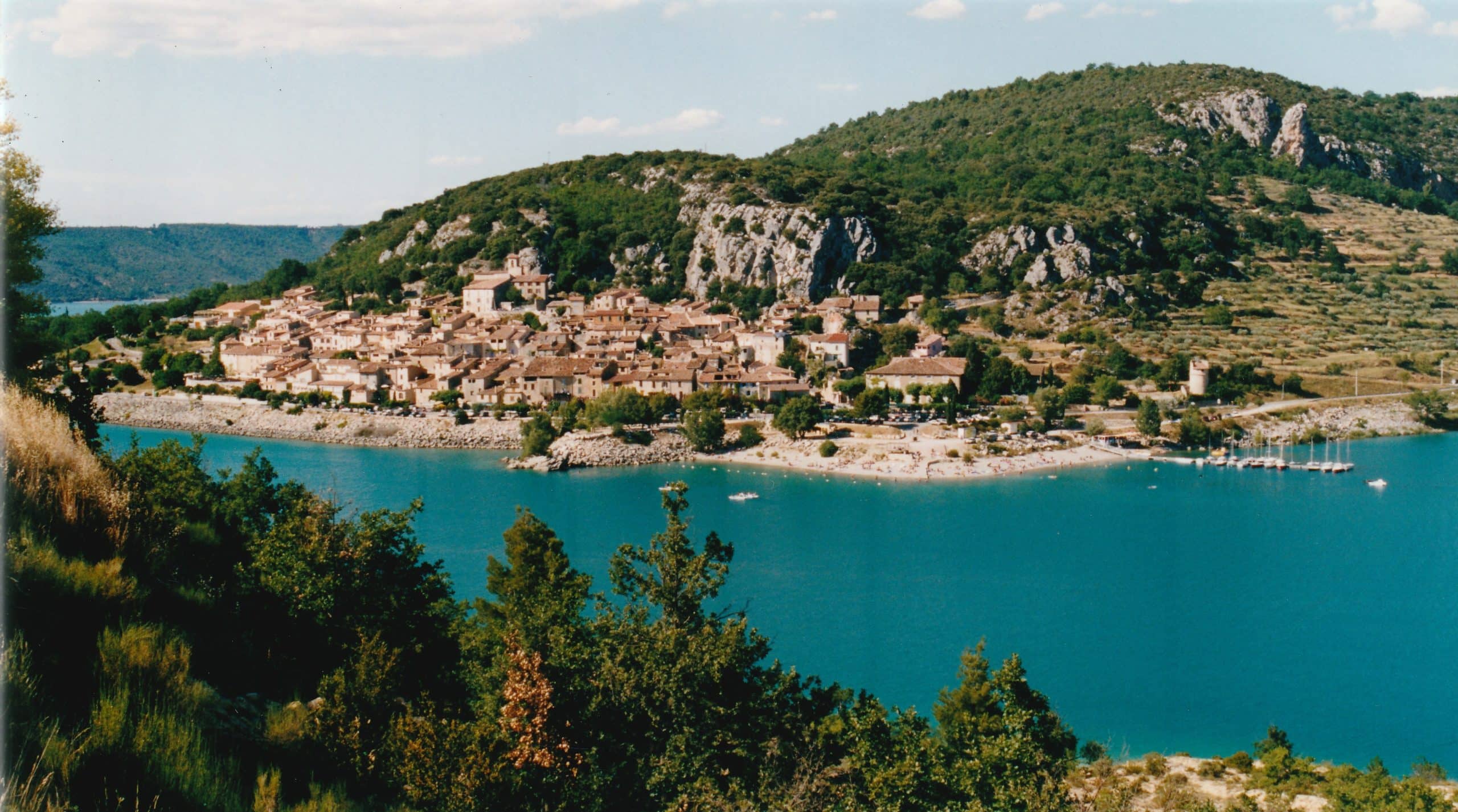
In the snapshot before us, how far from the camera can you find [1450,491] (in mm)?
25141

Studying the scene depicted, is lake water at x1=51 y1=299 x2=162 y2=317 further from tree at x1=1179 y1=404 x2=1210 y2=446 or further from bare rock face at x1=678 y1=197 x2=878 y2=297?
tree at x1=1179 y1=404 x2=1210 y2=446

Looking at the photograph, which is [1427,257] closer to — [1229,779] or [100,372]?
[1229,779]

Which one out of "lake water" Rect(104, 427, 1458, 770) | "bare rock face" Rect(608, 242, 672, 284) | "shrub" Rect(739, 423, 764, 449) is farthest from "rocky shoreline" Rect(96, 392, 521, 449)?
"bare rock face" Rect(608, 242, 672, 284)

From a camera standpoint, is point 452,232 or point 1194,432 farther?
point 452,232

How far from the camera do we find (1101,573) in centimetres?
1922

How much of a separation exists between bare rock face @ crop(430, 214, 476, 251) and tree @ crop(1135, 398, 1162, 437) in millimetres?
33632

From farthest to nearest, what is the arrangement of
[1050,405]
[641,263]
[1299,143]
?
[1299,143], [641,263], [1050,405]

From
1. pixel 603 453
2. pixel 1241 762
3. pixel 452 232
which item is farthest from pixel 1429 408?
pixel 452 232

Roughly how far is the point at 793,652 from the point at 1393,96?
301 feet

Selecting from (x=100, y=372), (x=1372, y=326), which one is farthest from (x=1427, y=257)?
(x=100, y=372)

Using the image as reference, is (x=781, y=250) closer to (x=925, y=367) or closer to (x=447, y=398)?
(x=925, y=367)

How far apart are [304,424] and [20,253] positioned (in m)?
28.1

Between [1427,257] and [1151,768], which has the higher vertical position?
[1427,257]

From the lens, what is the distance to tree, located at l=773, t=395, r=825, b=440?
30000mm
